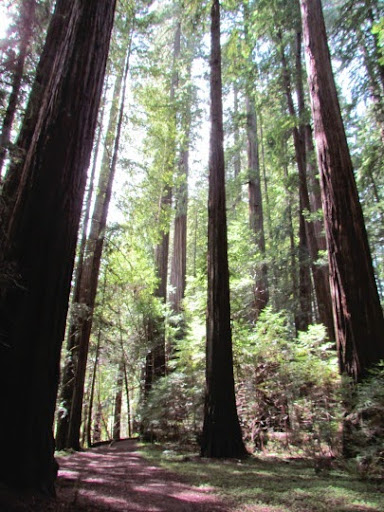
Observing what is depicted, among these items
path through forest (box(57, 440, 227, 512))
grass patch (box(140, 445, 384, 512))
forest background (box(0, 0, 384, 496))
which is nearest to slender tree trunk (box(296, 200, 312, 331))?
forest background (box(0, 0, 384, 496))

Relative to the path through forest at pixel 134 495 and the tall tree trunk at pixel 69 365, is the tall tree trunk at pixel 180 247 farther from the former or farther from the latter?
the path through forest at pixel 134 495

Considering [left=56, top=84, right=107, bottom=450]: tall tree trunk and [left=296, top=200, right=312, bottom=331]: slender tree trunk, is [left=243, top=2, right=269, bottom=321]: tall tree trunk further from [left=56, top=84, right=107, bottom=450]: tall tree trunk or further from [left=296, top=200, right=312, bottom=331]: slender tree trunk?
[left=56, top=84, right=107, bottom=450]: tall tree trunk

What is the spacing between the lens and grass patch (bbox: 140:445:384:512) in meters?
3.09

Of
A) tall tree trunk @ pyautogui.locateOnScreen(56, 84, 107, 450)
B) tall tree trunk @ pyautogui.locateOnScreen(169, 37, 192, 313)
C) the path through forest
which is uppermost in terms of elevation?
tall tree trunk @ pyautogui.locateOnScreen(169, 37, 192, 313)

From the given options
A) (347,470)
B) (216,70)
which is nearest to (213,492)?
(347,470)

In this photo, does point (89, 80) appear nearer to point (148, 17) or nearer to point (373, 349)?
point (373, 349)

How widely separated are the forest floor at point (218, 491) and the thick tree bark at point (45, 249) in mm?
449

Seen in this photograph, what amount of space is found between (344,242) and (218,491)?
4210 millimetres

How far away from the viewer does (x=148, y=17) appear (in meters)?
11.0

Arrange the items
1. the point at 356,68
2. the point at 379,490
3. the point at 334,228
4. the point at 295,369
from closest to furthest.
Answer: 1. the point at 379,490
2. the point at 334,228
3. the point at 295,369
4. the point at 356,68

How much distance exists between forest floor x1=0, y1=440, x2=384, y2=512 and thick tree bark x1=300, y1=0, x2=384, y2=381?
180cm

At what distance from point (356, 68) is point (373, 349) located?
31.0 feet

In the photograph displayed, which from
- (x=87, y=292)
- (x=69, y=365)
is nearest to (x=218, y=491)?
(x=87, y=292)

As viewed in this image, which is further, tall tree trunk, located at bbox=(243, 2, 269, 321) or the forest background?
tall tree trunk, located at bbox=(243, 2, 269, 321)
